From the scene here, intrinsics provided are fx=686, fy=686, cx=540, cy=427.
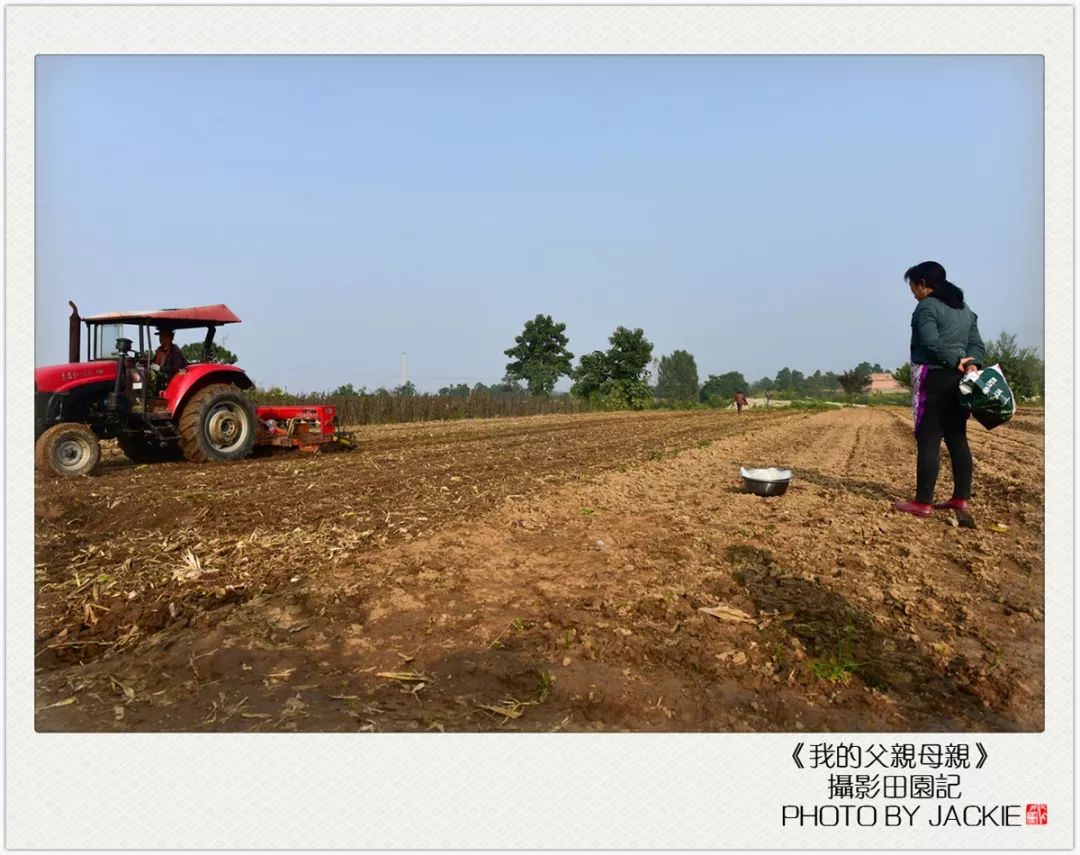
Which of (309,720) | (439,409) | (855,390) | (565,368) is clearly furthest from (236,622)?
(855,390)

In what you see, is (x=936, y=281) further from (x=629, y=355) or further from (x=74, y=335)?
(x=629, y=355)

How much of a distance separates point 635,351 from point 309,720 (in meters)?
47.2

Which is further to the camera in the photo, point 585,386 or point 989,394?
point 585,386

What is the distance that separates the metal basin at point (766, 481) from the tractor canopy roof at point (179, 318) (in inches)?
247

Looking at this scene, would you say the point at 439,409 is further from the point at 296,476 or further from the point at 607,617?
the point at 607,617

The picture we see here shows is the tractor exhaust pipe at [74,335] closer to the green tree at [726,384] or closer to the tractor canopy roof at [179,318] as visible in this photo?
the tractor canopy roof at [179,318]

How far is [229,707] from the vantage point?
A: 95.1 inches

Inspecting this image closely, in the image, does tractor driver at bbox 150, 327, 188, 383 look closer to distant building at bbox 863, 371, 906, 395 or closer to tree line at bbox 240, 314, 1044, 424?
tree line at bbox 240, 314, 1044, 424

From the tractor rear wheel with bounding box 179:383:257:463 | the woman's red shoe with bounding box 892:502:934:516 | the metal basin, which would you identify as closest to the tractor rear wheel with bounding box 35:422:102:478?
the tractor rear wheel with bounding box 179:383:257:463

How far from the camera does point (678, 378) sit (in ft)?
203

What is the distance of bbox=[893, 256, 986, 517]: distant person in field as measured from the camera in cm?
478

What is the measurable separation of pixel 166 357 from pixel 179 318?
20.8 inches

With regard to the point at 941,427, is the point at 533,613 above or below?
below

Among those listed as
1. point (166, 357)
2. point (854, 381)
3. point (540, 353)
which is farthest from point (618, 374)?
point (166, 357)
